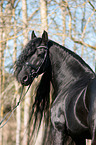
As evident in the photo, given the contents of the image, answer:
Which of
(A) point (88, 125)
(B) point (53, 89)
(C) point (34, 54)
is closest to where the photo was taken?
(A) point (88, 125)

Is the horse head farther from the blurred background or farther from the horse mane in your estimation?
the blurred background

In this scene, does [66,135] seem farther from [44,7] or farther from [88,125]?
[44,7]

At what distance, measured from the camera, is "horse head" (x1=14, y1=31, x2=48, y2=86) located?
10.9 ft

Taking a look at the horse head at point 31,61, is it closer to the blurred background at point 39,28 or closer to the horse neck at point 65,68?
the horse neck at point 65,68

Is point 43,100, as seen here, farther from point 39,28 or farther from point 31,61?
point 39,28

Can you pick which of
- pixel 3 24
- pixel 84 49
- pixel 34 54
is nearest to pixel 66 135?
pixel 34 54

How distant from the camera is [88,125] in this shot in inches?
103

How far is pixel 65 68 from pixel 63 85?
0.23m

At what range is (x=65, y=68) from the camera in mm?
3344

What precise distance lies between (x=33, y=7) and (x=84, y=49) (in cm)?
295

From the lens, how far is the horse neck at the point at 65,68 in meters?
3.18

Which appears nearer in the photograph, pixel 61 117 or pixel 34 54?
pixel 61 117

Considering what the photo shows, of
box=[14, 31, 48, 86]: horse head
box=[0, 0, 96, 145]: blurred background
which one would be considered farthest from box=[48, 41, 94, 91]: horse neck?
box=[0, 0, 96, 145]: blurred background

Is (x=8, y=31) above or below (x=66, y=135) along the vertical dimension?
above
